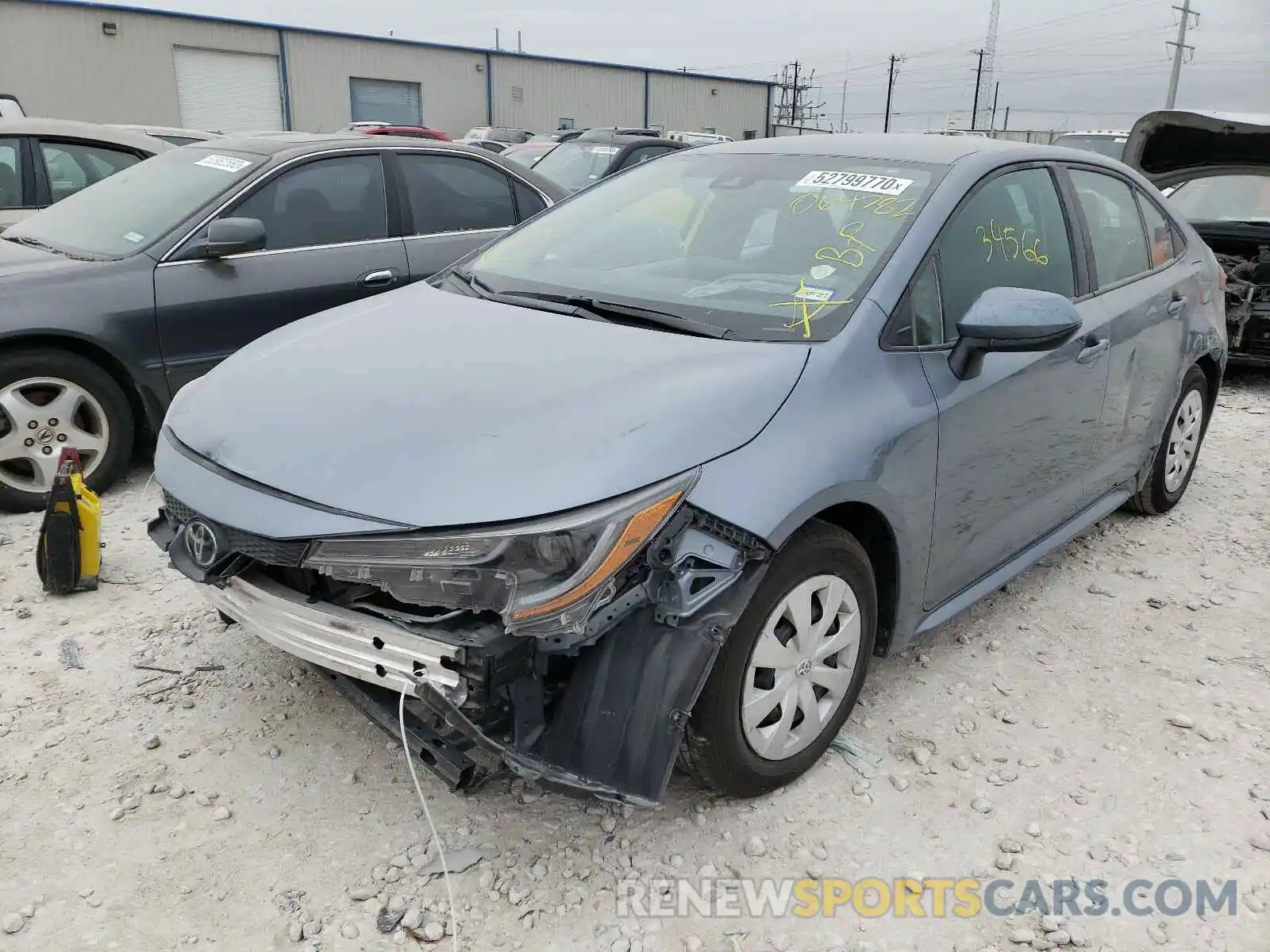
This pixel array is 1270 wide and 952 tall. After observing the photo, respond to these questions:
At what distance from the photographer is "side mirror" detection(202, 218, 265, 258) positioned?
434 cm

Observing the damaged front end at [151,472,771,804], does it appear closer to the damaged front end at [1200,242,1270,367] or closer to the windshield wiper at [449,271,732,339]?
the windshield wiper at [449,271,732,339]

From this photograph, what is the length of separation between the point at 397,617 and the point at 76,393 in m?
2.79

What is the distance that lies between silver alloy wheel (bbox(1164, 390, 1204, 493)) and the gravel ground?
1019mm

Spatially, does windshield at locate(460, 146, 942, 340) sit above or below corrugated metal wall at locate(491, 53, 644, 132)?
below

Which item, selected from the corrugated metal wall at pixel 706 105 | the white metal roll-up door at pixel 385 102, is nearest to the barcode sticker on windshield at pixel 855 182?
the white metal roll-up door at pixel 385 102

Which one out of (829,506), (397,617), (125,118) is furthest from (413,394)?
(125,118)

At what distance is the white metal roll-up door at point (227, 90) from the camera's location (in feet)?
91.9

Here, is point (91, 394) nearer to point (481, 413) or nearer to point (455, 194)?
point (455, 194)

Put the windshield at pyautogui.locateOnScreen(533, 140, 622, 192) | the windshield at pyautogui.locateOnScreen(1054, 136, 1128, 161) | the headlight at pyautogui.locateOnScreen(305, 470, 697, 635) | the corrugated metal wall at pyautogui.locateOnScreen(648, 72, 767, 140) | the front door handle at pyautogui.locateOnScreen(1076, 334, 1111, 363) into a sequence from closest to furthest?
1. the headlight at pyautogui.locateOnScreen(305, 470, 697, 635)
2. the front door handle at pyautogui.locateOnScreen(1076, 334, 1111, 363)
3. the windshield at pyautogui.locateOnScreen(533, 140, 622, 192)
4. the windshield at pyautogui.locateOnScreen(1054, 136, 1128, 161)
5. the corrugated metal wall at pyautogui.locateOnScreen(648, 72, 767, 140)

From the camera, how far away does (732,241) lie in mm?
3027

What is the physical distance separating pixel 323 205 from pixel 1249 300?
5906 millimetres

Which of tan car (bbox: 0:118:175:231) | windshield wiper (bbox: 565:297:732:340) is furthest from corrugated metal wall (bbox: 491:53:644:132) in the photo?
windshield wiper (bbox: 565:297:732:340)

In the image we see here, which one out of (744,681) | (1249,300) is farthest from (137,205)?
(1249,300)

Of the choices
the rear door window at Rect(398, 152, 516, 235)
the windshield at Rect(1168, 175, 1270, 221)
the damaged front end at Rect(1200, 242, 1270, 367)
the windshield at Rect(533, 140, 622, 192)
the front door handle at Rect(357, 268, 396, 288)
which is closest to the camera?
the front door handle at Rect(357, 268, 396, 288)
